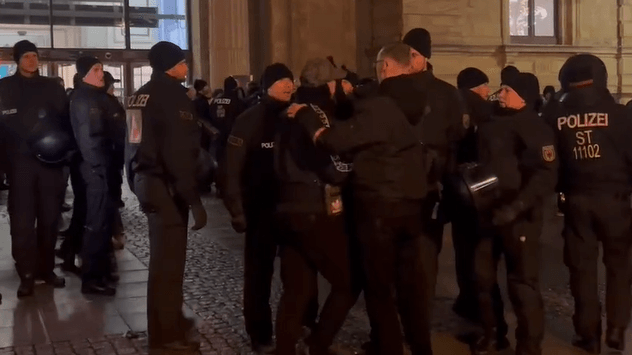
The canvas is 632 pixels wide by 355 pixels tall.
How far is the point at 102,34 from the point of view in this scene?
21.8 metres

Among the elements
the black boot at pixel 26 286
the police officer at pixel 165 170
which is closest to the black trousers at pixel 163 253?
the police officer at pixel 165 170

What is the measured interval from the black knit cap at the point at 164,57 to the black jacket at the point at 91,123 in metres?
1.75

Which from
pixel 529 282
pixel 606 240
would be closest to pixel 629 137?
pixel 606 240

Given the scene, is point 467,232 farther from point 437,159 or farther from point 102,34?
point 102,34

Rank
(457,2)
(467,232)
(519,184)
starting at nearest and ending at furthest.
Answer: (519,184) < (467,232) < (457,2)

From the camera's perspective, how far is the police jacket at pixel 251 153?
18.2 ft

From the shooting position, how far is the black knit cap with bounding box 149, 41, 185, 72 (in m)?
5.66

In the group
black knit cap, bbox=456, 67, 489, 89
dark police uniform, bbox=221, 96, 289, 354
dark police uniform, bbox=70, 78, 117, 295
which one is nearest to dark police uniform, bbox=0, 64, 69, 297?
dark police uniform, bbox=70, 78, 117, 295

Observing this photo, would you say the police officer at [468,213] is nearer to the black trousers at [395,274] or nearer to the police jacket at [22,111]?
the black trousers at [395,274]

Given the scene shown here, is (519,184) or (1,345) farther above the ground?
(519,184)

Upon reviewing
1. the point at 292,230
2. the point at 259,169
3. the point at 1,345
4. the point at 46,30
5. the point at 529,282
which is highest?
the point at 46,30

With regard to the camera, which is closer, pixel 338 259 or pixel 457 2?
pixel 338 259

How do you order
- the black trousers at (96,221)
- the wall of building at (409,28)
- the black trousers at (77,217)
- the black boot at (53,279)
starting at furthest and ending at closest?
the wall of building at (409,28)
the black trousers at (77,217)
the black boot at (53,279)
the black trousers at (96,221)

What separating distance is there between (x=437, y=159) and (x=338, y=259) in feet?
3.27
